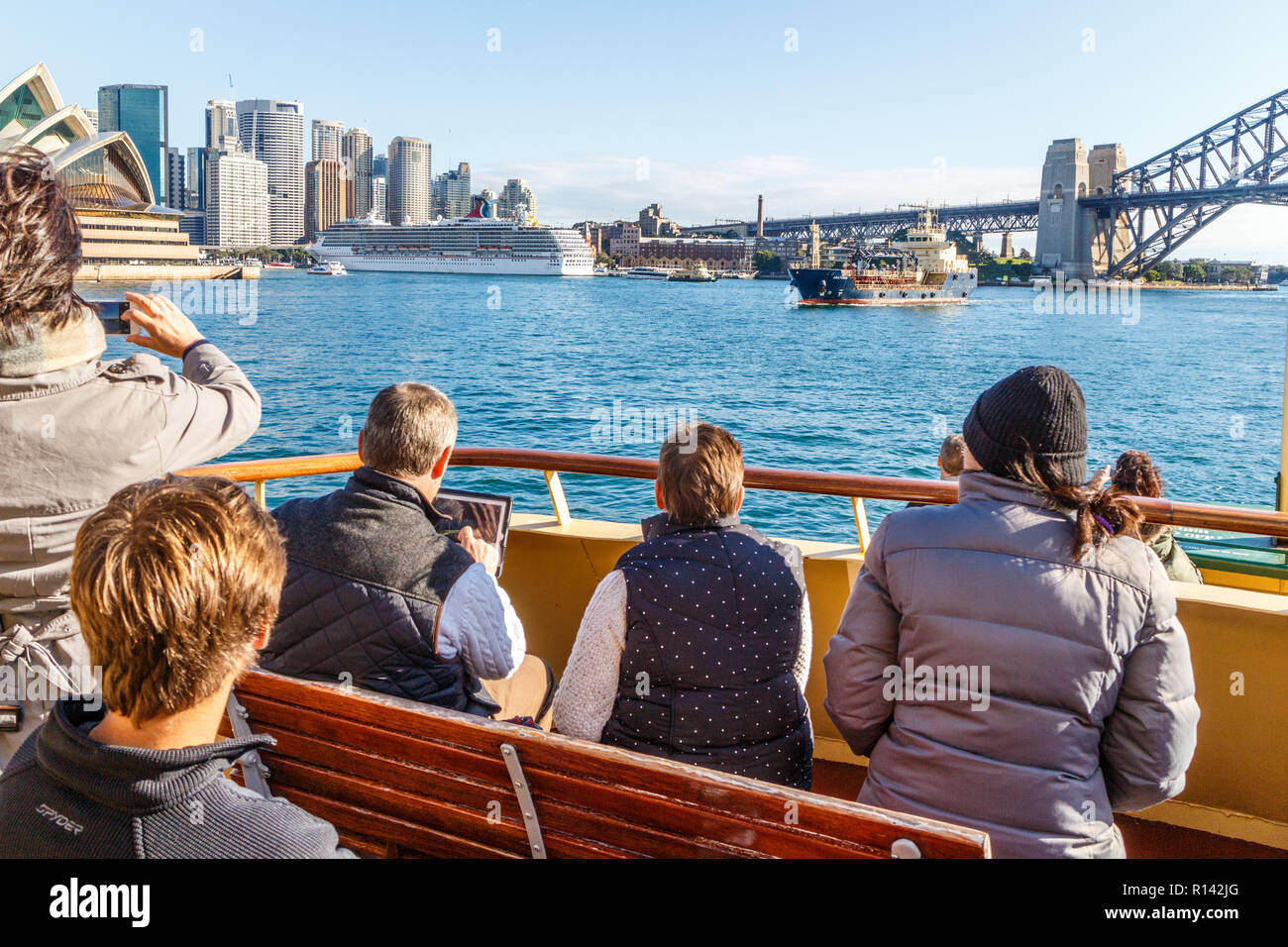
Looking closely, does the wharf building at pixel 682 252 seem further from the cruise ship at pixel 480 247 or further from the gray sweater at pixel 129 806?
the gray sweater at pixel 129 806

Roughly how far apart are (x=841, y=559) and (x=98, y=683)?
1983mm

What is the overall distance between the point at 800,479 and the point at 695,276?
107956 millimetres

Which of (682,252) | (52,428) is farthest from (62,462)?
(682,252)

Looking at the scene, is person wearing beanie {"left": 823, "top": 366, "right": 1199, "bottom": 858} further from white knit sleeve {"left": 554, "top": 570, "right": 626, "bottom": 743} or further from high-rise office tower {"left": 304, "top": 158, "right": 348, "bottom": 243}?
high-rise office tower {"left": 304, "top": 158, "right": 348, "bottom": 243}

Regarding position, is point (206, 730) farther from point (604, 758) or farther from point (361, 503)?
point (361, 503)

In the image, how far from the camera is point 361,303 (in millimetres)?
58031

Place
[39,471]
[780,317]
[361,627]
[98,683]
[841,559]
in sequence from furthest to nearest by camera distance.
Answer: [780,317] < [841,559] < [361,627] < [39,471] < [98,683]

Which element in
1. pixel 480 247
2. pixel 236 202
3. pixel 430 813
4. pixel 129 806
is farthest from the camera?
pixel 236 202

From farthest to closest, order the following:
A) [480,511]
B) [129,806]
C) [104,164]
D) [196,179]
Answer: [196,179] → [104,164] → [480,511] → [129,806]

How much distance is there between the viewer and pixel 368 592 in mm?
1632

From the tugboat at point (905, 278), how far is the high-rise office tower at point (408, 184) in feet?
220

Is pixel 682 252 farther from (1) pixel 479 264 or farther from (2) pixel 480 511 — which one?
(2) pixel 480 511

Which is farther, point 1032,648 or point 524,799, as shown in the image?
point 1032,648
